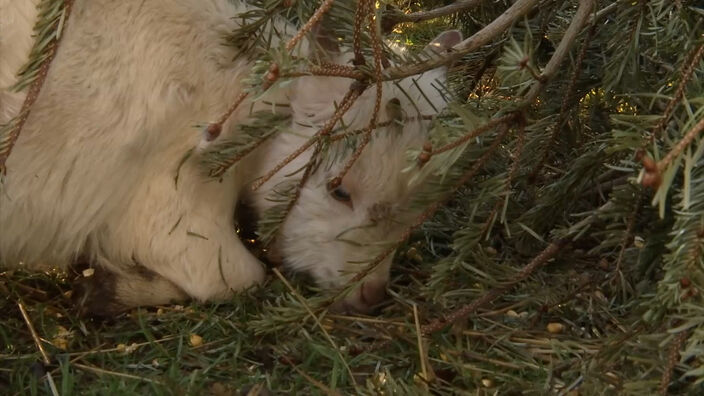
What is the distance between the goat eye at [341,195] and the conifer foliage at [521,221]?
0.15 m

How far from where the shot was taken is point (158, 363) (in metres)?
2.78

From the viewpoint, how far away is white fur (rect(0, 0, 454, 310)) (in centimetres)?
271

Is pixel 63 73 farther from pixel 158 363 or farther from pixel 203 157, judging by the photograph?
pixel 158 363

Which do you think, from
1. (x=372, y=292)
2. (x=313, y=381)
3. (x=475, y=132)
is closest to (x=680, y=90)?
(x=475, y=132)

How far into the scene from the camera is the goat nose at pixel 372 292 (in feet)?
9.91

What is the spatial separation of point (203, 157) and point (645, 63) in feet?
4.87

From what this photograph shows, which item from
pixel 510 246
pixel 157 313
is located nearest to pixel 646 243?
pixel 510 246

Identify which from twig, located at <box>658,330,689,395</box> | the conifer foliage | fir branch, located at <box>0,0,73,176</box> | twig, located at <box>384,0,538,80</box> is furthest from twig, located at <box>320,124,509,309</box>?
fir branch, located at <box>0,0,73,176</box>

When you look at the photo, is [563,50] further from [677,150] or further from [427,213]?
[677,150]

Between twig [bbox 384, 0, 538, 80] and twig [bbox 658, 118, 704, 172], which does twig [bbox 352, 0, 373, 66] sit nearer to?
twig [bbox 384, 0, 538, 80]

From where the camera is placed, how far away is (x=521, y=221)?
3180 mm

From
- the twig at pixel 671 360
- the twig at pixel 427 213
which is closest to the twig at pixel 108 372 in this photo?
the twig at pixel 427 213

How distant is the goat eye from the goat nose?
0.29 m

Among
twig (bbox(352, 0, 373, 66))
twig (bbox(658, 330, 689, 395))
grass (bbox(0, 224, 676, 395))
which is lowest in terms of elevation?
grass (bbox(0, 224, 676, 395))
